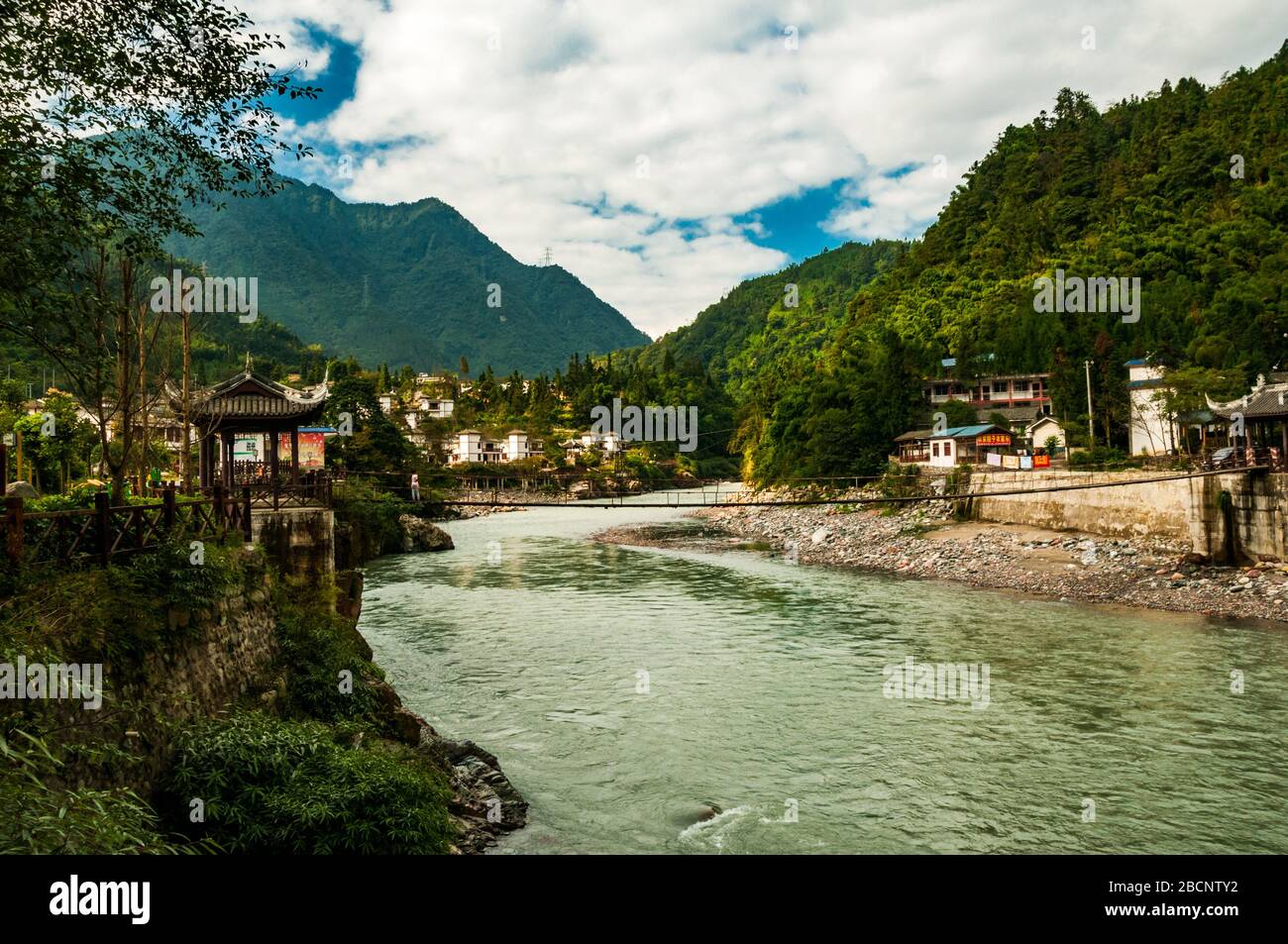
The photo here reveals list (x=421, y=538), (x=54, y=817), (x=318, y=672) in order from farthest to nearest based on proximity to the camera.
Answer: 1. (x=421, y=538)
2. (x=318, y=672)
3. (x=54, y=817)

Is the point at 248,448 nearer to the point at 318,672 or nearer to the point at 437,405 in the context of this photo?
the point at 318,672

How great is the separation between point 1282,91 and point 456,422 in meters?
89.4

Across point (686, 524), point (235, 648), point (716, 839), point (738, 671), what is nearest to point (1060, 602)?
point (738, 671)

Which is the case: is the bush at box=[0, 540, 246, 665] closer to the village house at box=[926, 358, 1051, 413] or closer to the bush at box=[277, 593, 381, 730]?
the bush at box=[277, 593, 381, 730]

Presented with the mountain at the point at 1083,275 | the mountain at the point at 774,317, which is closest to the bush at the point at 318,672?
the mountain at the point at 1083,275

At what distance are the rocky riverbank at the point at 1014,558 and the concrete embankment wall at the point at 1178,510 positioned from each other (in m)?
0.57

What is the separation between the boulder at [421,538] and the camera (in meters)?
38.9

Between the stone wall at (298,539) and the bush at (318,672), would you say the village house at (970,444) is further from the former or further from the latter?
the bush at (318,672)

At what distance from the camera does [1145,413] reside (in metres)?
38.8

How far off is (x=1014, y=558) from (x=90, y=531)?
26.3 meters

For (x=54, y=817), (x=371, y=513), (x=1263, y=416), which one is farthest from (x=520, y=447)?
(x=54, y=817)

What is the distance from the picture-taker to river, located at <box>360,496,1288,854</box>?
864cm
